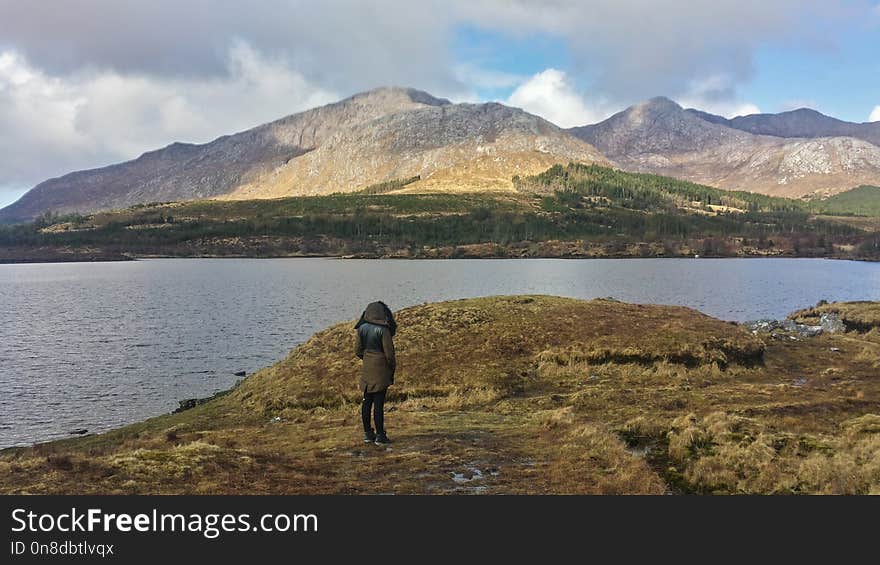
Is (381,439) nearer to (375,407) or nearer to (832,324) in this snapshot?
(375,407)

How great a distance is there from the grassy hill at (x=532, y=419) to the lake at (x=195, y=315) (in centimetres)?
1110

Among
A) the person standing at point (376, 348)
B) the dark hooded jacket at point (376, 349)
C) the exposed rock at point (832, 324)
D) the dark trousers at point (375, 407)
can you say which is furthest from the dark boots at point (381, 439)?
the exposed rock at point (832, 324)

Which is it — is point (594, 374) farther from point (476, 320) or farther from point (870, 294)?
point (870, 294)

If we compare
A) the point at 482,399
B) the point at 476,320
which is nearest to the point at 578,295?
the point at 476,320

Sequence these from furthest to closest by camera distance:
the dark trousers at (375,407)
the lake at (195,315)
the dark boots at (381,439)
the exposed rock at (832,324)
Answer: the exposed rock at (832,324)
the lake at (195,315)
the dark boots at (381,439)
the dark trousers at (375,407)

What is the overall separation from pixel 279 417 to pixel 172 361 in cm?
3126

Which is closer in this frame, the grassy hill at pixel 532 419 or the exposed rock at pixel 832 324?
the grassy hill at pixel 532 419

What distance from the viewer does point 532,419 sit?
77.9ft

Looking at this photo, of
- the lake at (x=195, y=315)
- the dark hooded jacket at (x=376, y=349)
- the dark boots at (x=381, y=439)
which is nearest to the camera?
the dark hooded jacket at (x=376, y=349)

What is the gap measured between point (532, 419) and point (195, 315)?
74.2 metres

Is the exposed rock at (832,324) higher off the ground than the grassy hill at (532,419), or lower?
lower

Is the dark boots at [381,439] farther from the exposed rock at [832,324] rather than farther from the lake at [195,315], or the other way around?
the exposed rock at [832,324]

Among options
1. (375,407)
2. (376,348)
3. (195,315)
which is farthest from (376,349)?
(195,315)

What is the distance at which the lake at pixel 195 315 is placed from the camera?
43188mm
